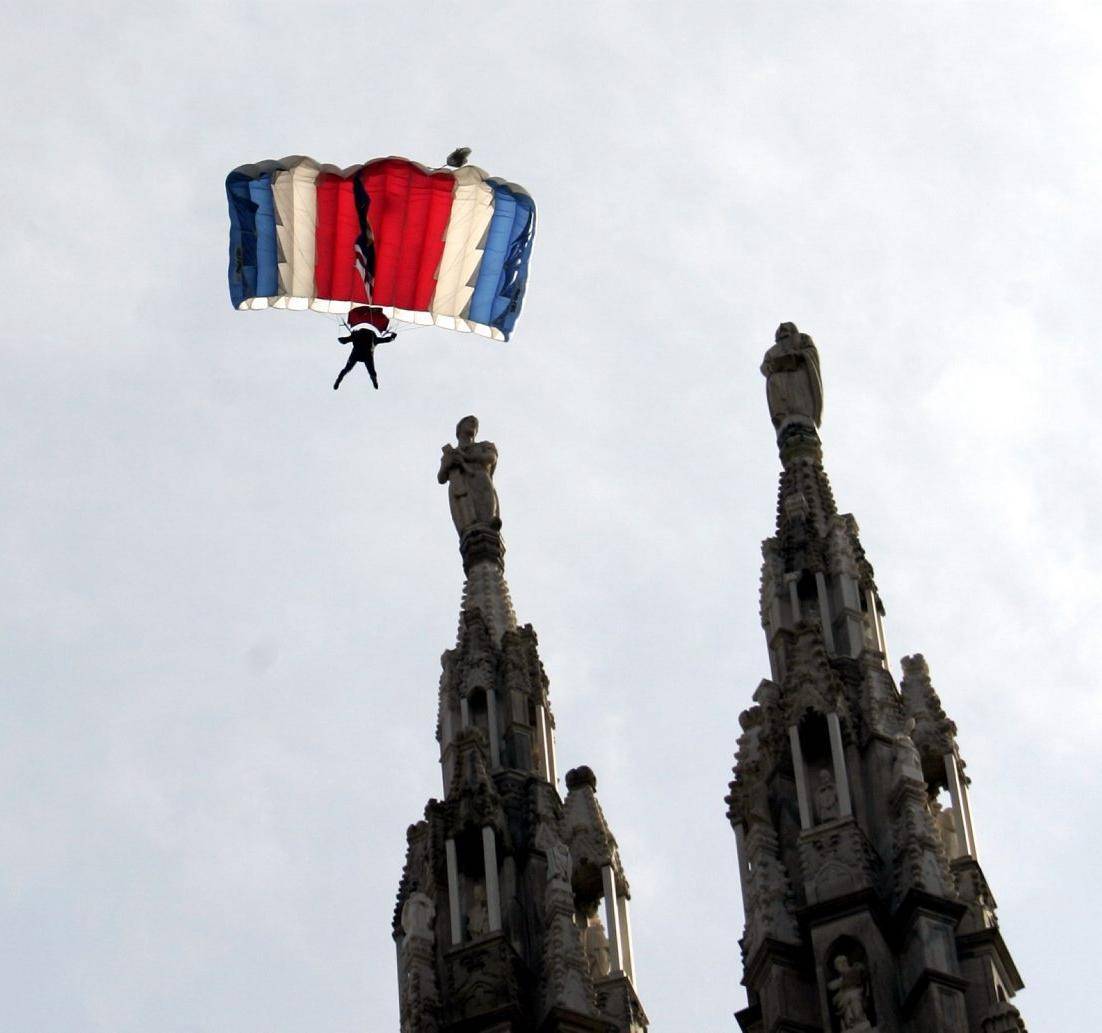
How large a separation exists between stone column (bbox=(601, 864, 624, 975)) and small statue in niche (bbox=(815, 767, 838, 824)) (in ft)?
13.1

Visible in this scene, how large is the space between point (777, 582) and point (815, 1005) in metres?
8.33

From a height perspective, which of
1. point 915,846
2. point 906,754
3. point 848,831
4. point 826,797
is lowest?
point 915,846

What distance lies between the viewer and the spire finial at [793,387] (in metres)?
53.7

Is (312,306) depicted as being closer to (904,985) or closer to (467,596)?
(467,596)

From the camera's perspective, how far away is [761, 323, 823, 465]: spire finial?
53.7 metres

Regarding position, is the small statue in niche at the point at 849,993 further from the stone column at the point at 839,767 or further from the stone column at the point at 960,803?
the stone column at the point at 960,803

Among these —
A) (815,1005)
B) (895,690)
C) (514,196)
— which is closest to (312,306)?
(514,196)

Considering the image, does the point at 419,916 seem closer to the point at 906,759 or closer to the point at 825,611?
the point at 906,759

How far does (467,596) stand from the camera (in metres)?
53.1

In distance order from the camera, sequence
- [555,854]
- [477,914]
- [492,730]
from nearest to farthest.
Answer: [477,914] → [555,854] → [492,730]

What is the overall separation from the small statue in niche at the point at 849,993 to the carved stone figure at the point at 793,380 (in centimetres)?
1284

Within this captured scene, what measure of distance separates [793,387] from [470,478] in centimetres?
517

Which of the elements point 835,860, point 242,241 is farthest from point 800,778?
point 242,241

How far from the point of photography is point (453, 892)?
46.6 meters
